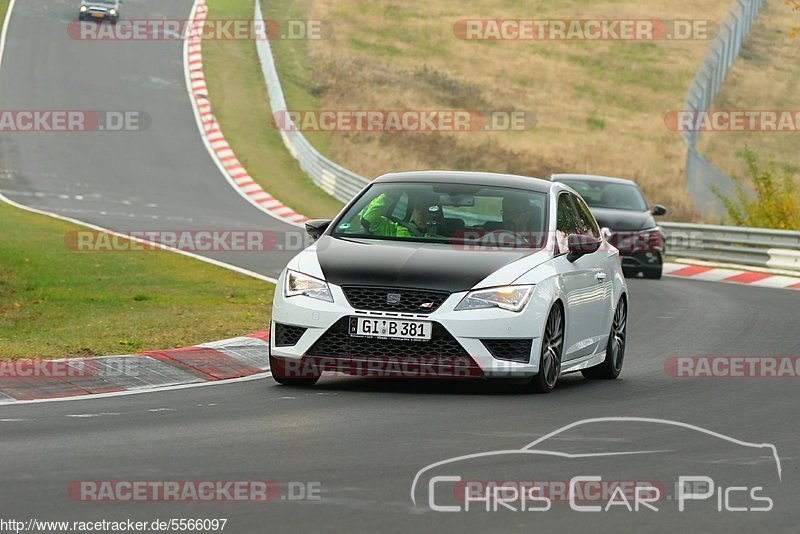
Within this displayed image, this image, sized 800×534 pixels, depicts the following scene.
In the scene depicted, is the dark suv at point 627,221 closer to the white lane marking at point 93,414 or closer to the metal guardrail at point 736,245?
the metal guardrail at point 736,245

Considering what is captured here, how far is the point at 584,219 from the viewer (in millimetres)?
13070

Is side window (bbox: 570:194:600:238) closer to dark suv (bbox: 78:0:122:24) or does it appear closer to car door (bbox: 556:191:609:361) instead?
car door (bbox: 556:191:609:361)

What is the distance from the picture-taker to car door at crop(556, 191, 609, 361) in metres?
11.7

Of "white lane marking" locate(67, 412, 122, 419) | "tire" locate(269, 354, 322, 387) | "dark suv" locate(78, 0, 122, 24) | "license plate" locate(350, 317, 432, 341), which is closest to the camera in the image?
"white lane marking" locate(67, 412, 122, 419)

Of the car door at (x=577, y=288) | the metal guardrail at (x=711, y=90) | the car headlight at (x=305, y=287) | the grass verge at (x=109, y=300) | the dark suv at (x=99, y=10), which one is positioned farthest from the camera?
the dark suv at (x=99, y=10)

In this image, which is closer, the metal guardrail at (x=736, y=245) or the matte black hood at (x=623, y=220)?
the matte black hood at (x=623, y=220)

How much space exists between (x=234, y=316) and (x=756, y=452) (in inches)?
316

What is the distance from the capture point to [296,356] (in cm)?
1098

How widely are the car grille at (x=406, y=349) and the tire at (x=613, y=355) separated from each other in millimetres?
2448

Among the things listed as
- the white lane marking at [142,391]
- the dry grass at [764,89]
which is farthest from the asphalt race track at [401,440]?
the dry grass at [764,89]

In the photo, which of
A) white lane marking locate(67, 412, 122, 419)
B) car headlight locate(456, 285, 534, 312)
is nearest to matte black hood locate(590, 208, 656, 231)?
car headlight locate(456, 285, 534, 312)

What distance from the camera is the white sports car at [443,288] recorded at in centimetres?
1070

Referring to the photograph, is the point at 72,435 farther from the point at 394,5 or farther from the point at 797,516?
the point at 394,5

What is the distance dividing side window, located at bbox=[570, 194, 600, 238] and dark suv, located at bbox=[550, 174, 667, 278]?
12.5 meters
